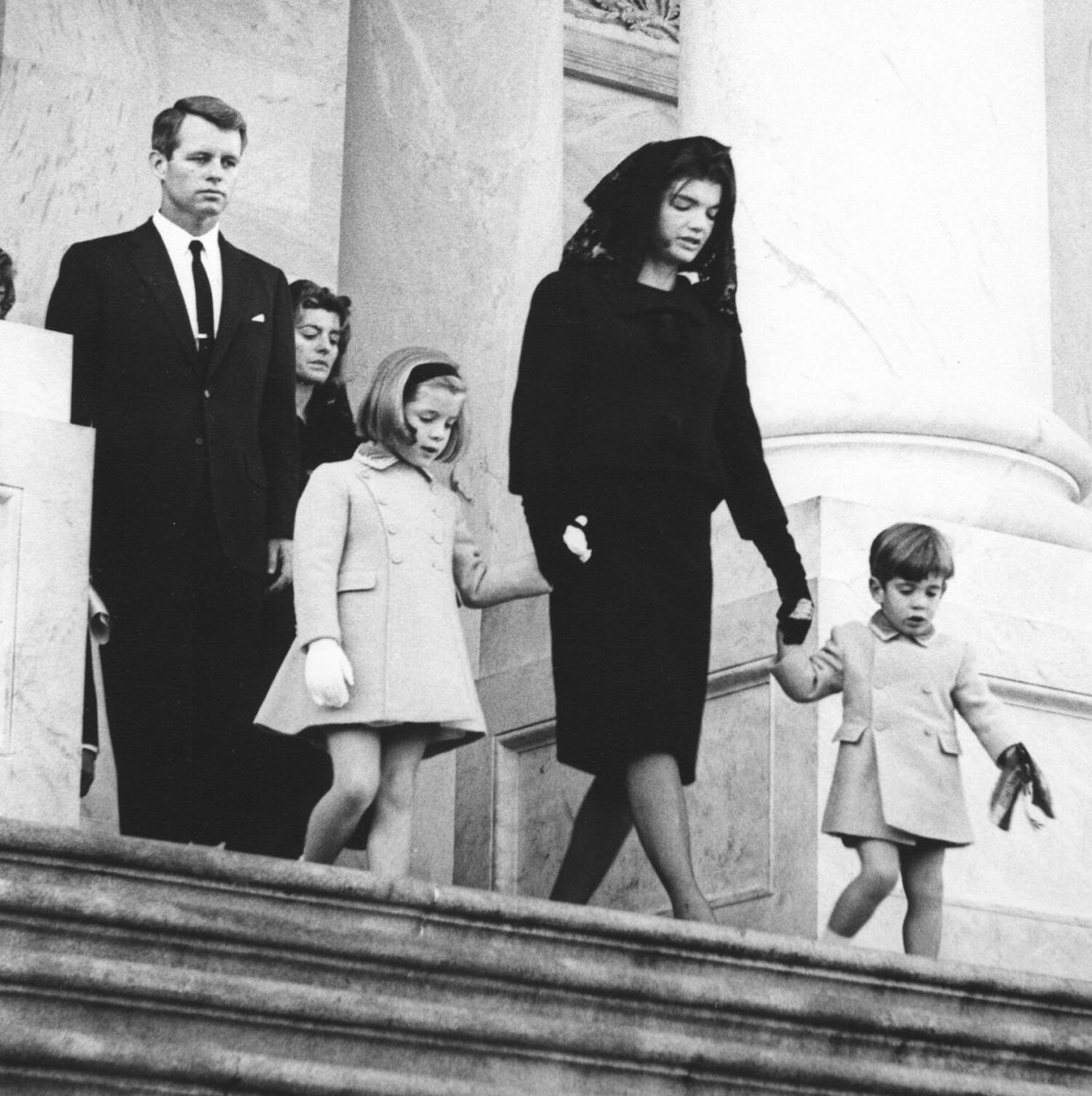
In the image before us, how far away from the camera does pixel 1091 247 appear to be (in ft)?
49.4

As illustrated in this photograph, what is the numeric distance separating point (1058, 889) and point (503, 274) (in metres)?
3.69

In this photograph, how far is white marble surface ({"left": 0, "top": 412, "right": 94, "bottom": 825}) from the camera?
8.19 meters

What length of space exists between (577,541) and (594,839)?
0.83 m

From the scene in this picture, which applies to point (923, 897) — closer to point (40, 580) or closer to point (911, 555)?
point (911, 555)

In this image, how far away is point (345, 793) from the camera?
7.89 m

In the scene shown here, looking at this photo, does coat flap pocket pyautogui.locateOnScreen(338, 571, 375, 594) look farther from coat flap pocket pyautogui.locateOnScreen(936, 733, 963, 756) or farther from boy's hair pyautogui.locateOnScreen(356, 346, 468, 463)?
coat flap pocket pyautogui.locateOnScreen(936, 733, 963, 756)

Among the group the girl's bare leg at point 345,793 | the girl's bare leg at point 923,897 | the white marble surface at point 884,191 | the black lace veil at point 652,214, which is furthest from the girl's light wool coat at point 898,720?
the white marble surface at point 884,191

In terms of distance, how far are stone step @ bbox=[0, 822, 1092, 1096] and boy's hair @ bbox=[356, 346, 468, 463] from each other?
2.07 m

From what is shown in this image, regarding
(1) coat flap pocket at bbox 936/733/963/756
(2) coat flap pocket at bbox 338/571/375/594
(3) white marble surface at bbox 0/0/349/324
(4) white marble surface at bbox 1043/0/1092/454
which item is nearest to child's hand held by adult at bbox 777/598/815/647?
(1) coat flap pocket at bbox 936/733/963/756

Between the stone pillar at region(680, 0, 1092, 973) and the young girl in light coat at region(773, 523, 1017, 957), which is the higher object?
the stone pillar at region(680, 0, 1092, 973)

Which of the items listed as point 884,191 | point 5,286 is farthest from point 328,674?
point 884,191

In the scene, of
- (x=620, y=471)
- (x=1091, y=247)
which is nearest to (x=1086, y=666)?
(x=620, y=471)

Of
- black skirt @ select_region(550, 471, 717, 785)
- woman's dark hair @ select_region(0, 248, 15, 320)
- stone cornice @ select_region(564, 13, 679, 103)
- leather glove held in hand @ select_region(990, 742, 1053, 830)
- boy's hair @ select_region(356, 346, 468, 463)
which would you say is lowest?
leather glove held in hand @ select_region(990, 742, 1053, 830)

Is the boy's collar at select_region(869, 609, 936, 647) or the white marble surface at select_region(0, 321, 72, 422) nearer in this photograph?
the white marble surface at select_region(0, 321, 72, 422)
